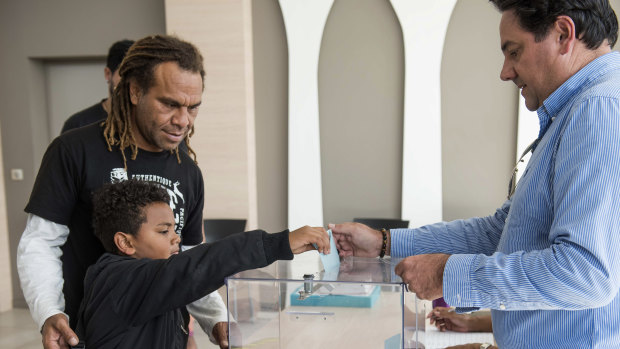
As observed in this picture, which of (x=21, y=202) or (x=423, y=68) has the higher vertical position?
(x=423, y=68)

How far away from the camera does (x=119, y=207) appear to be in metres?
1.42

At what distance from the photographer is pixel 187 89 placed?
5.03 feet

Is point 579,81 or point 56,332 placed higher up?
point 579,81

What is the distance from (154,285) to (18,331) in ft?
13.5

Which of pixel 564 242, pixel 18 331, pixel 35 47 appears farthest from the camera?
pixel 35 47

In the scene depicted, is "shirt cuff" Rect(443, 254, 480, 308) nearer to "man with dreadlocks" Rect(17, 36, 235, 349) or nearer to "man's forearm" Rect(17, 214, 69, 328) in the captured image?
"man with dreadlocks" Rect(17, 36, 235, 349)

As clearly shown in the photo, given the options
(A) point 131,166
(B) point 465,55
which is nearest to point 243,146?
(B) point 465,55

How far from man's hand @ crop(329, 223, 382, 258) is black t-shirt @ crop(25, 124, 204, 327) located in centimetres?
49

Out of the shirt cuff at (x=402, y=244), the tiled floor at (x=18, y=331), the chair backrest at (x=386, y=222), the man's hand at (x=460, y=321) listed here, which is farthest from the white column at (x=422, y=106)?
the tiled floor at (x=18, y=331)

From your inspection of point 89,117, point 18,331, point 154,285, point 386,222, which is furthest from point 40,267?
point 18,331

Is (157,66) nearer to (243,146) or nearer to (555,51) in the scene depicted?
(555,51)

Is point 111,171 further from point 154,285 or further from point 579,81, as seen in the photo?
point 579,81

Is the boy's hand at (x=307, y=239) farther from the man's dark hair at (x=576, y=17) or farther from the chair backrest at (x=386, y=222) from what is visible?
the chair backrest at (x=386, y=222)

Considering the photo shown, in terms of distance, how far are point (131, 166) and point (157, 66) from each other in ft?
1.01
